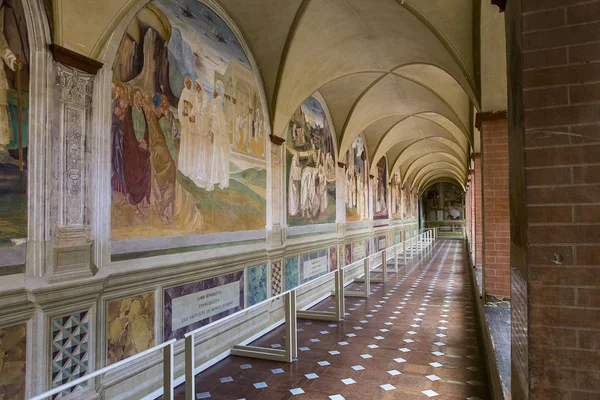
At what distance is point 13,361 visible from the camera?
337 cm

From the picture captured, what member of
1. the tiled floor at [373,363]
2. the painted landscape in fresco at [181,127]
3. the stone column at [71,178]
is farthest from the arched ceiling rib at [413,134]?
the stone column at [71,178]

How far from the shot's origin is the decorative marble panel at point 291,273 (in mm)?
8674

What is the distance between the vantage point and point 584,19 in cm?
187

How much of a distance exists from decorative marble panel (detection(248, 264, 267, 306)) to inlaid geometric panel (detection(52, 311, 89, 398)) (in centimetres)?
330

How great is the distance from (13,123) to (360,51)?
671cm

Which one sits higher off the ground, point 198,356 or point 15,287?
point 15,287

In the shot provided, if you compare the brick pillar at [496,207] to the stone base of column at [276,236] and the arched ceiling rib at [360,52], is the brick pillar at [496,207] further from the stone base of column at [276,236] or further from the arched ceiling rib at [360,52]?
the stone base of column at [276,236]

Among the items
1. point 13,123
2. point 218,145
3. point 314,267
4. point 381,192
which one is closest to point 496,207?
point 218,145

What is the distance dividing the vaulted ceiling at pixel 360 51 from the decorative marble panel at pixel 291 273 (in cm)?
284

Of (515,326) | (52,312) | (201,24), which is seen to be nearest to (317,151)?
(201,24)

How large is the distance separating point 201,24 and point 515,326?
217 inches

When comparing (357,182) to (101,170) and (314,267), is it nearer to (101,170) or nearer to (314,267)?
(314,267)

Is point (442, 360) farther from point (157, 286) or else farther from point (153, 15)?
point (153, 15)

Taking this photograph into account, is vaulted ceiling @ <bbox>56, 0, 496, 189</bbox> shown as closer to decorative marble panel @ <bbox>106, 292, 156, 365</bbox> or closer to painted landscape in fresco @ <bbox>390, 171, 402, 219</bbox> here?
decorative marble panel @ <bbox>106, 292, 156, 365</bbox>
